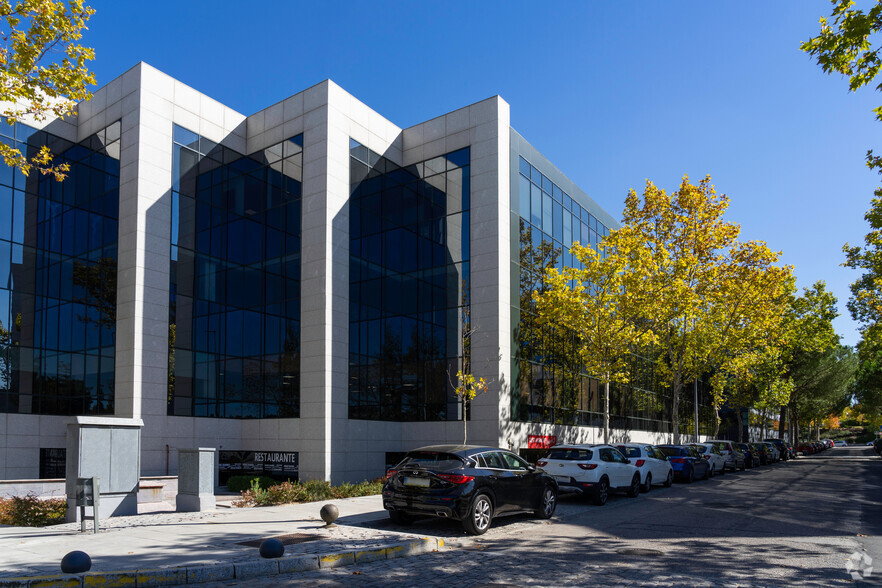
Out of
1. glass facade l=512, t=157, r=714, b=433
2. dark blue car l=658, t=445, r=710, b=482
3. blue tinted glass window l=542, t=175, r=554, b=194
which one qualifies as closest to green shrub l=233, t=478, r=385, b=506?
glass facade l=512, t=157, r=714, b=433

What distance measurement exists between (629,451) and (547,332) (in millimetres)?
8613

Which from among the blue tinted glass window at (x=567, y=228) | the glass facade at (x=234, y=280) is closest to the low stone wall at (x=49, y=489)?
the glass facade at (x=234, y=280)

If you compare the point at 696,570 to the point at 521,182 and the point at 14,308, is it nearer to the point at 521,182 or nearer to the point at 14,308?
the point at 521,182

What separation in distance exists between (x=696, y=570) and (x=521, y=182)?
20620 millimetres

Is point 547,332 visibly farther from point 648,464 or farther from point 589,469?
point 589,469

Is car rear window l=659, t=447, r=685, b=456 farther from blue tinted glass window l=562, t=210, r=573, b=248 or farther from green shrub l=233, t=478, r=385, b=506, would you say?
green shrub l=233, t=478, r=385, b=506

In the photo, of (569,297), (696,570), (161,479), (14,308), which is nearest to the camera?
(696,570)

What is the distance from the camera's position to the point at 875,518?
48.8 ft

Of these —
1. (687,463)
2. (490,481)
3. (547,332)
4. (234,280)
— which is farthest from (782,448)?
(490,481)

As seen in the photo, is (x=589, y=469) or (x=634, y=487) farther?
(x=634, y=487)

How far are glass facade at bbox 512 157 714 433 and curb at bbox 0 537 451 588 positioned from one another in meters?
16.1

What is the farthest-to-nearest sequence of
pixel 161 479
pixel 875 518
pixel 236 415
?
pixel 236 415, pixel 161 479, pixel 875 518

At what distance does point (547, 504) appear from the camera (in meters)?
13.9

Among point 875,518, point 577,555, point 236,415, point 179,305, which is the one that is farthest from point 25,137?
point 875,518
